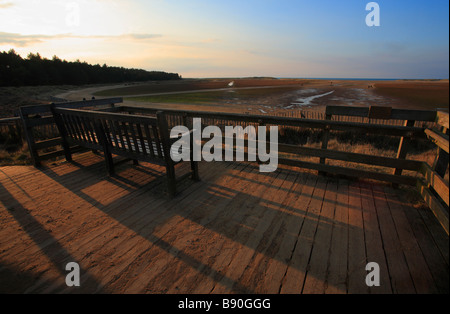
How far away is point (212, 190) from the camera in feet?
12.5

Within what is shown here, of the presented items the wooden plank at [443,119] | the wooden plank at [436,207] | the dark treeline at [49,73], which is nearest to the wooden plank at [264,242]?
the wooden plank at [436,207]

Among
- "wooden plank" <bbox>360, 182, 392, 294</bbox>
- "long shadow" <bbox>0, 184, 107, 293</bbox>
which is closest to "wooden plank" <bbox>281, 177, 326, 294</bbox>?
"wooden plank" <bbox>360, 182, 392, 294</bbox>

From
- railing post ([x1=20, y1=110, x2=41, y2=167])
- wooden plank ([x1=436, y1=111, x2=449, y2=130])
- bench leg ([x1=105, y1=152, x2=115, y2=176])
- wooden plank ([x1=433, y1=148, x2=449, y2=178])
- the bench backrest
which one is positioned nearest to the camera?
wooden plank ([x1=436, y1=111, x2=449, y2=130])

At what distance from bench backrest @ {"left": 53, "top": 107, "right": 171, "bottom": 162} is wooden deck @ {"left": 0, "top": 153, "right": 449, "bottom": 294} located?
25.5 inches

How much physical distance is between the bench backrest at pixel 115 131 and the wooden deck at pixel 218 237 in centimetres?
65

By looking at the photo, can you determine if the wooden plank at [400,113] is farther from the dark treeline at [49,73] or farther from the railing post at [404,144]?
the dark treeline at [49,73]

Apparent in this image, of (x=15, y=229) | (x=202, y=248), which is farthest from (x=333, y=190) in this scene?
(x=15, y=229)

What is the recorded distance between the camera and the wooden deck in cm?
209

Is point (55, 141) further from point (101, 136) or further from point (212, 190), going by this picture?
point (212, 190)

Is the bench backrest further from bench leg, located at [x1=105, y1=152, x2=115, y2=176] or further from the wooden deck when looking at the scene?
the wooden deck

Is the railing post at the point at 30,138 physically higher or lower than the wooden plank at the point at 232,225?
higher

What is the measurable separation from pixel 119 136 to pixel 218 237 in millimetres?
2449

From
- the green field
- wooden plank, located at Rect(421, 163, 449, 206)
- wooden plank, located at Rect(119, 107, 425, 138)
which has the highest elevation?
wooden plank, located at Rect(119, 107, 425, 138)

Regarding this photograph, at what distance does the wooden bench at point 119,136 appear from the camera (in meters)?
3.33
